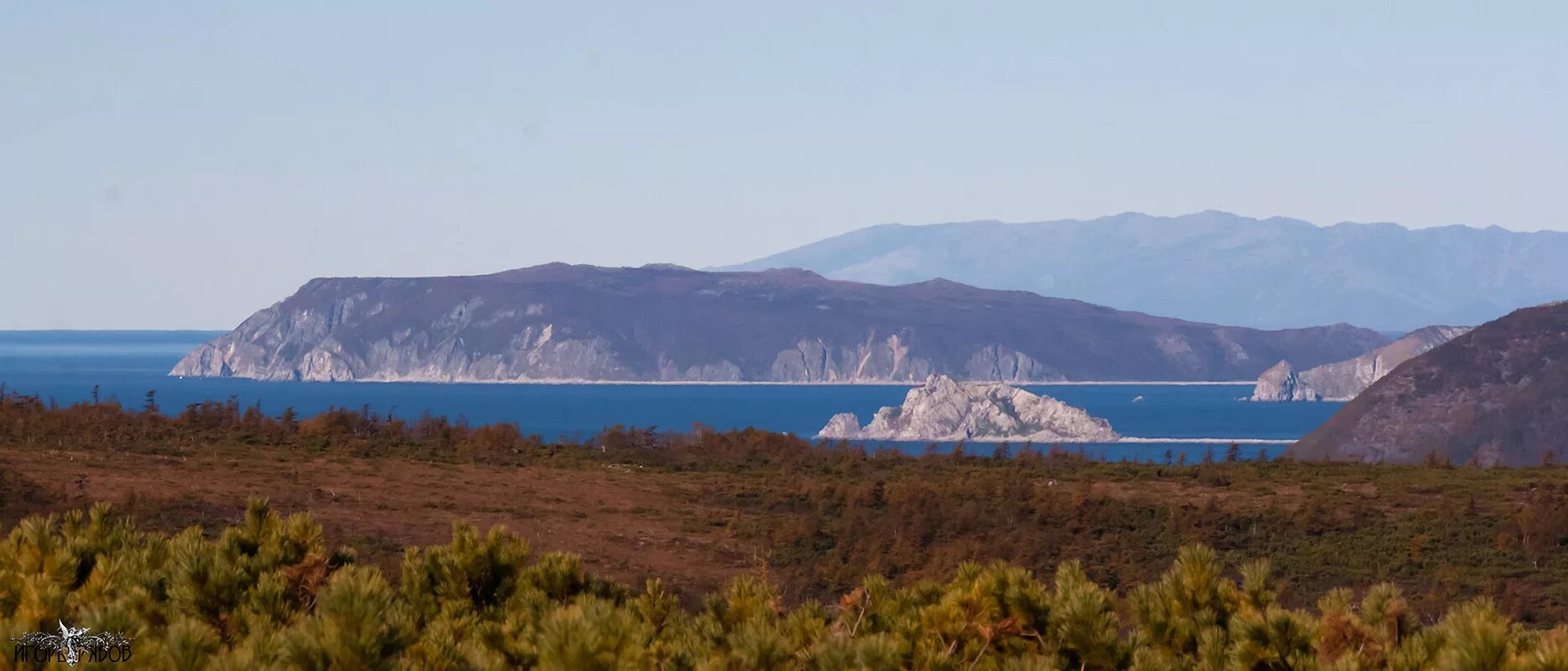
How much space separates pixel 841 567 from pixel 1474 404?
75844 mm

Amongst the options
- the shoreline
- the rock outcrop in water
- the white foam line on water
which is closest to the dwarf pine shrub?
the shoreline

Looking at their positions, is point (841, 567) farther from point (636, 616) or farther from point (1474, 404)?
point (1474, 404)

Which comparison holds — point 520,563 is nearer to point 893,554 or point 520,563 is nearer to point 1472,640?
point 1472,640

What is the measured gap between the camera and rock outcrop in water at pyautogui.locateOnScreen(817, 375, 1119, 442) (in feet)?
478

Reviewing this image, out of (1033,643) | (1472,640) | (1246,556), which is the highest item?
(1472,640)

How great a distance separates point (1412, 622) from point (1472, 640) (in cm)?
393

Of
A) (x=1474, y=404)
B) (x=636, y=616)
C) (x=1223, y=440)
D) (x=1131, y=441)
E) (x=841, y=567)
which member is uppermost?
(x=636, y=616)

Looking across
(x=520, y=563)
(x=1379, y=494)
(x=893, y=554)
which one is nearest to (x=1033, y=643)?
(x=520, y=563)

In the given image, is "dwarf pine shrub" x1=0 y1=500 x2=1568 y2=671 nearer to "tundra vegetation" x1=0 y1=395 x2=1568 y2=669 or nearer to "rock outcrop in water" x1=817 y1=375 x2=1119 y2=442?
"tundra vegetation" x1=0 y1=395 x2=1568 y2=669

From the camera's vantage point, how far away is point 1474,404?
331ft

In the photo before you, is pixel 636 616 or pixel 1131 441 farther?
pixel 1131 441

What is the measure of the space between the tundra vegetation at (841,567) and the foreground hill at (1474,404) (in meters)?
44.3

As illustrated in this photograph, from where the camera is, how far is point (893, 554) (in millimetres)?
38562

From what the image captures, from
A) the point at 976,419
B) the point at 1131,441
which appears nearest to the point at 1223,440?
the point at 1131,441
